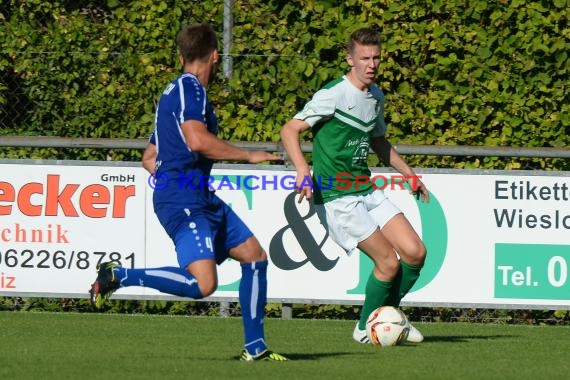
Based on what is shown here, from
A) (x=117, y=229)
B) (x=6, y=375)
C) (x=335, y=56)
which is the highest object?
(x=335, y=56)

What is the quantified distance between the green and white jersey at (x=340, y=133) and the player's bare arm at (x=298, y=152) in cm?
12

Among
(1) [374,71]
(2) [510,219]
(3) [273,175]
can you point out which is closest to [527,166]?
(2) [510,219]

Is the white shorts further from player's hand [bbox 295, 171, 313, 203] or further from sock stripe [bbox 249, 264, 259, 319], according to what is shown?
sock stripe [bbox 249, 264, 259, 319]

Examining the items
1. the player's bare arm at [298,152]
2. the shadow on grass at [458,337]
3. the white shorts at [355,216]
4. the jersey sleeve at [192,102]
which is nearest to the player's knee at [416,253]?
the white shorts at [355,216]

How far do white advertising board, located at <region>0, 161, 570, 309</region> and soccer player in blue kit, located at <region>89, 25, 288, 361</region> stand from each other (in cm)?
334

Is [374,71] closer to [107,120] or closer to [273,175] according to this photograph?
[273,175]

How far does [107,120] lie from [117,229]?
1696mm

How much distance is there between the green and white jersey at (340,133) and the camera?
887 cm

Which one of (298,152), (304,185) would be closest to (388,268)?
(298,152)

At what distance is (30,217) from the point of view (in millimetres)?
11094

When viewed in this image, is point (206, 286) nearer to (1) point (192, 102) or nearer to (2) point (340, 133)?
(1) point (192, 102)

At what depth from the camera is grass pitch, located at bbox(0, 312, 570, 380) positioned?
7.45 metres

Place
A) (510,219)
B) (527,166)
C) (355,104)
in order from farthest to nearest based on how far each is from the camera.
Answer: (527,166) → (510,219) → (355,104)

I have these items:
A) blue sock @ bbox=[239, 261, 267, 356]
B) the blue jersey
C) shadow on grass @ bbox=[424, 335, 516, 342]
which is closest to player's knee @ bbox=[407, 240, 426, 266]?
shadow on grass @ bbox=[424, 335, 516, 342]
